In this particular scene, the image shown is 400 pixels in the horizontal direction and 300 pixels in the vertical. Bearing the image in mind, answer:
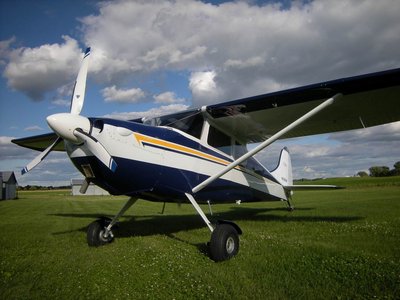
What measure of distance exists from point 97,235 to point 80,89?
3098mm

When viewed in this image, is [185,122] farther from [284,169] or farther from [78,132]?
[284,169]

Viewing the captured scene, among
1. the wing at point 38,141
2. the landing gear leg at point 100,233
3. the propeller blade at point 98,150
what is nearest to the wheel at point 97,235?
the landing gear leg at point 100,233

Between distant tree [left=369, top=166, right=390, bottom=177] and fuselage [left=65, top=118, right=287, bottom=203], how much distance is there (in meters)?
99.4

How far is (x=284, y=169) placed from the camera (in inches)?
508

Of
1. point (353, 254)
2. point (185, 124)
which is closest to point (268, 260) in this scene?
point (353, 254)

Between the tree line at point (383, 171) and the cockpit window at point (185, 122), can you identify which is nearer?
the cockpit window at point (185, 122)

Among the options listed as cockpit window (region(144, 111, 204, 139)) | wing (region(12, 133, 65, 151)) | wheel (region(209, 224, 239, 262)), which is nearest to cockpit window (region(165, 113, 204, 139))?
cockpit window (region(144, 111, 204, 139))

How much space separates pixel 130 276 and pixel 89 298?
0.86 meters

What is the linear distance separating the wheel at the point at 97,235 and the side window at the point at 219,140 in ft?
10.0

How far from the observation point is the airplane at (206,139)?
209 inches

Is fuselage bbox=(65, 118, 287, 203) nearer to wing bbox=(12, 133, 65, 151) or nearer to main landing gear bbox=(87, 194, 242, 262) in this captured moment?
main landing gear bbox=(87, 194, 242, 262)

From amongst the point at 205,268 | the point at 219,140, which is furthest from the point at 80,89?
the point at 205,268

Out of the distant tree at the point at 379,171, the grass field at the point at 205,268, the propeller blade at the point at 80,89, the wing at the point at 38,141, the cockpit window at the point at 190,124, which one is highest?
the propeller blade at the point at 80,89

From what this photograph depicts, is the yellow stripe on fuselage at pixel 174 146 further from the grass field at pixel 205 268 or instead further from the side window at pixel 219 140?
the grass field at pixel 205 268
